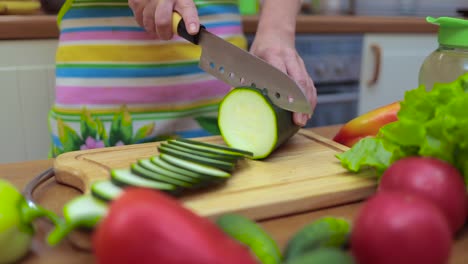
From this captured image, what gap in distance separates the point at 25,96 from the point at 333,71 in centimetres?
116

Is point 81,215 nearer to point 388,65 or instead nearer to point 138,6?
point 138,6

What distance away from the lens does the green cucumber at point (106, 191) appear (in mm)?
650

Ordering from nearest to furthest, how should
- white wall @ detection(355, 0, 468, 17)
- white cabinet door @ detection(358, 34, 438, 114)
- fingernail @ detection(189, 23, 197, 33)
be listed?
1. fingernail @ detection(189, 23, 197, 33)
2. white cabinet door @ detection(358, 34, 438, 114)
3. white wall @ detection(355, 0, 468, 17)

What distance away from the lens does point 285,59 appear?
1.11 meters

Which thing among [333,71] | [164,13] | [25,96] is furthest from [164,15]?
[333,71]

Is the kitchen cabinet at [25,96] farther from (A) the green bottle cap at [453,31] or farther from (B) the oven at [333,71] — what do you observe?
(A) the green bottle cap at [453,31]

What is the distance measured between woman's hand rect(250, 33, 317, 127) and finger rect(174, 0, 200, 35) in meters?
0.20

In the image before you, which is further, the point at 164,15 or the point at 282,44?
the point at 282,44

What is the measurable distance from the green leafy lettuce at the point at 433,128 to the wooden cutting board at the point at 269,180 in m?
0.08

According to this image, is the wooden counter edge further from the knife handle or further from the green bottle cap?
the green bottle cap

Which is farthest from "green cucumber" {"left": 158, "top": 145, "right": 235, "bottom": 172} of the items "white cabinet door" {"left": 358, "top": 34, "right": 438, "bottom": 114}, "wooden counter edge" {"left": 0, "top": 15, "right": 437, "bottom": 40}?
"white cabinet door" {"left": 358, "top": 34, "right": 438, "bottom": 114}

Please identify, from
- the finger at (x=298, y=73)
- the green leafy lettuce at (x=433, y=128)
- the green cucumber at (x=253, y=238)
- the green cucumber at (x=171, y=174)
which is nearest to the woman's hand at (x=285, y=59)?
the finger at (x=298, y=73)

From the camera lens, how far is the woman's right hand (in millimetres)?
970

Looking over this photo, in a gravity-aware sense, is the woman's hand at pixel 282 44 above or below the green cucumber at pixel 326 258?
above
